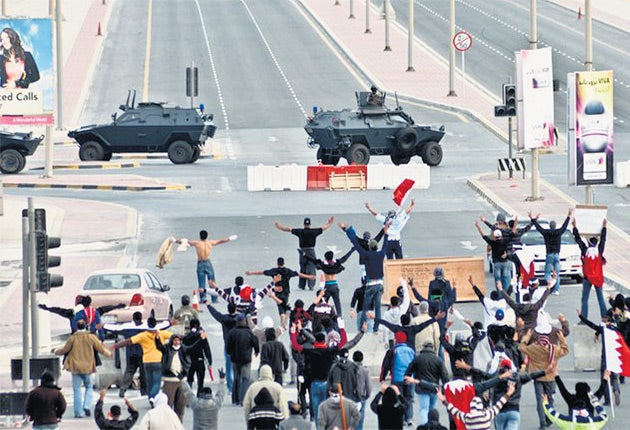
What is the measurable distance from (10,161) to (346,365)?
35.5 metres

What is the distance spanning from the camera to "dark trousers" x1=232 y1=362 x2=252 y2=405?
82.8 ft

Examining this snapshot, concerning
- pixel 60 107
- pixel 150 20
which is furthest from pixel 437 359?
pixel 150 20

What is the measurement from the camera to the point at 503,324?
25547mm

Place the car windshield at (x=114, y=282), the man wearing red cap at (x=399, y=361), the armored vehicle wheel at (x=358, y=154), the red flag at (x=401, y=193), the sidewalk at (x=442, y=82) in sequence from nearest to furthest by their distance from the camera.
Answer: the man wearing red cap at (x=399, y=361)
the car windshield at (x=114, y=282)
the red flag at (x=401, y=193)
the sidewalk at (x=442, y=82)
the armored vehicle wheel at (x=358, y=154)

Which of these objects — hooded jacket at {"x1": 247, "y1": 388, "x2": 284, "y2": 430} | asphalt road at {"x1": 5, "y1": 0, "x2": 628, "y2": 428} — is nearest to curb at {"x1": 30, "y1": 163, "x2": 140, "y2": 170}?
asphalt road at {"x1": 5, "y1": 0, "x2": 628, "y2": 428}

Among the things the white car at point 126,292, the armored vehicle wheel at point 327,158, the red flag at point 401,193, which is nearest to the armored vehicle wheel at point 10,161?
the armored vehicle wheel at point 327,158

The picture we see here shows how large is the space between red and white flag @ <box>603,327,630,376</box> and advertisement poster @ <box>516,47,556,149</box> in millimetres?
21917

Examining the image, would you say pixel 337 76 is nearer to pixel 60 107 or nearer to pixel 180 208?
pixel 60 107

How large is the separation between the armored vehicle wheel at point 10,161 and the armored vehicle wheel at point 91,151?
306cm

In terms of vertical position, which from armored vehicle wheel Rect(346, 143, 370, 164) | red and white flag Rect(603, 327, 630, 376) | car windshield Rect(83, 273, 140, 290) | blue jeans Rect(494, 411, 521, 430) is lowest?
blue jeans Rect(494, 411, 521, 430)

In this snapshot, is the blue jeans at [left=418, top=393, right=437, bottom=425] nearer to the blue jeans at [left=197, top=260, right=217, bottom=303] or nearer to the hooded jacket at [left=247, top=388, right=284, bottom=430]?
the hooded jacket at [left=247, top=388, right=284, bottom=430]

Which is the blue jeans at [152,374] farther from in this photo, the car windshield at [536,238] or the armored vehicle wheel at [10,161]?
the armored vehicle wheel at [10,161]

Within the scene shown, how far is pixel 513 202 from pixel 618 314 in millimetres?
22005

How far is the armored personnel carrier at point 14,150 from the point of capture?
2190 inches
